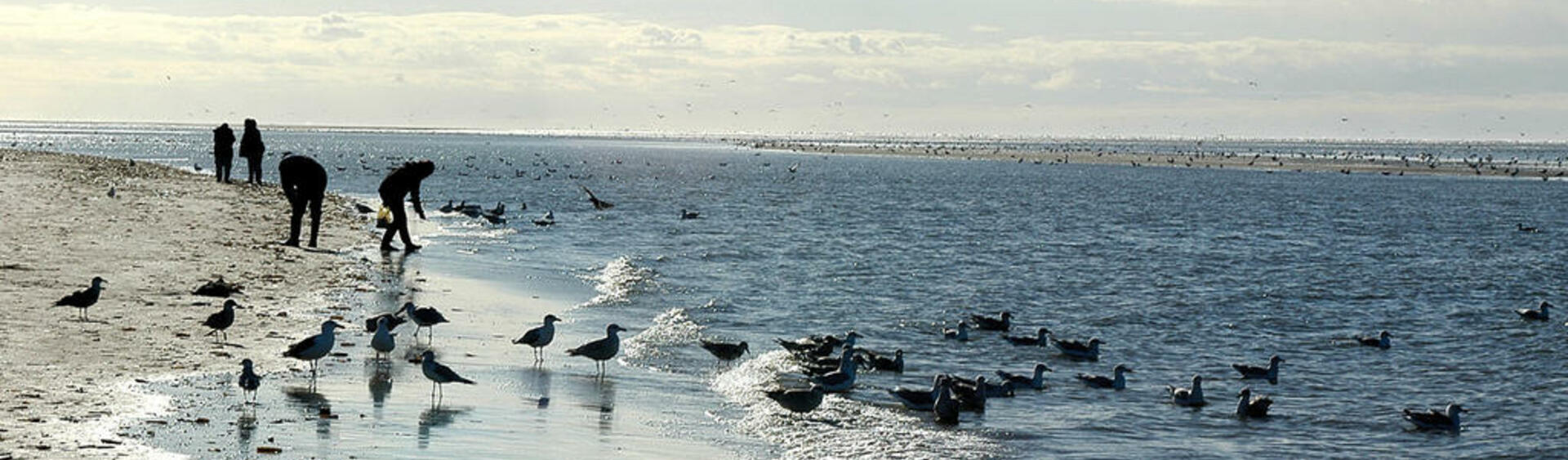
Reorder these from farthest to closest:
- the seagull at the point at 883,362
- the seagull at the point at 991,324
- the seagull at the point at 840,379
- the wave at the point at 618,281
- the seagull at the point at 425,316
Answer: the wave at the point at 618,281, the seagull at the point at 991,324, the seagull at the point at 883,362, the seagull at the point at 425,316, the seagull at the point at 840,379

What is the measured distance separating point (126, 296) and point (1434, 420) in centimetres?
1587

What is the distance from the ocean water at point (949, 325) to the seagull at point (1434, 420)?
0.67 feet

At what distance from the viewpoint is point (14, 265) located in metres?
22.2

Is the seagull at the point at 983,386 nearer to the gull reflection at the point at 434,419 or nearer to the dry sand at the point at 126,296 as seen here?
the gull reflection at the point at 434,419

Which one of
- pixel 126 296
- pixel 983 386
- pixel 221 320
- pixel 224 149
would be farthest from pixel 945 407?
pixel 224 149

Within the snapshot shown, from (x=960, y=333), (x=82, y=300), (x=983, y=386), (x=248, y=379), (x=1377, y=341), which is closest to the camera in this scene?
(x=248, y=379)

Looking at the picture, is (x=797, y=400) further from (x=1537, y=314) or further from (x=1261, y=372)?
(x=1537, y=314)

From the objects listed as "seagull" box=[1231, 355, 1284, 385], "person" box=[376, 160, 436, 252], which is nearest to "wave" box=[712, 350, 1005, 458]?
"seagull" box=[1231, 355, 1284, 385]

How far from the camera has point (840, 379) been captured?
Answer: 1881cm

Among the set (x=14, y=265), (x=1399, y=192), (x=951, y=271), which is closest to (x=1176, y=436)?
(x=14, y=265)

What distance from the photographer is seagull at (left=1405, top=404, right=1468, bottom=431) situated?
18.5 metres

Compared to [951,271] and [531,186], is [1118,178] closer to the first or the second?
[531,186]

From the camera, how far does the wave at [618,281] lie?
28.2 metres

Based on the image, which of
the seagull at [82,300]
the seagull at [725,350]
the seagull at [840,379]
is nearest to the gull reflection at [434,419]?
the seagull at [840,379]
